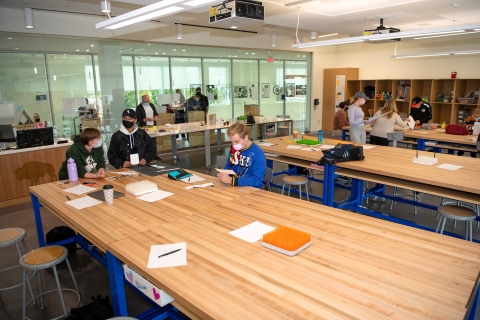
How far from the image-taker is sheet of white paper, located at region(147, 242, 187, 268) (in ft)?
5.95

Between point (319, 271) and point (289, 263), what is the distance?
0.16 metres

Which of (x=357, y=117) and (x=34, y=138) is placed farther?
(x=357, y=117)

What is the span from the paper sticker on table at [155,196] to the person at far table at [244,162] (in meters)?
0.54

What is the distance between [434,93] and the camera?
9.95 metres

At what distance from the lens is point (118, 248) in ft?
6.58

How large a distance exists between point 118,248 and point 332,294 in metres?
1.23

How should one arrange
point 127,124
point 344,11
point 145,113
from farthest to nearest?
point 145,113
point 344,11
point 127,124

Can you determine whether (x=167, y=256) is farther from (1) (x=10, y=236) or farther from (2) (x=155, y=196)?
(1) (x=10, y=236)

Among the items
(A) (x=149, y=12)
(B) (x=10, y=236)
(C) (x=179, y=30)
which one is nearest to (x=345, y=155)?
(A) (x=149, y=12)

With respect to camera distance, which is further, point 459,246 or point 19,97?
point 19,97

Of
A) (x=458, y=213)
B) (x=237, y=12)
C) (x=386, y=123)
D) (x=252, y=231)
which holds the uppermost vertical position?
(x=237, y=12)

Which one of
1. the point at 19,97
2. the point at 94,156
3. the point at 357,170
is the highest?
the point at 19,97

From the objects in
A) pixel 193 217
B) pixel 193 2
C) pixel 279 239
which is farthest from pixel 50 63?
pixel 279 239

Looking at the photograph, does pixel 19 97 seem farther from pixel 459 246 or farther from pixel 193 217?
pixel 459 246
